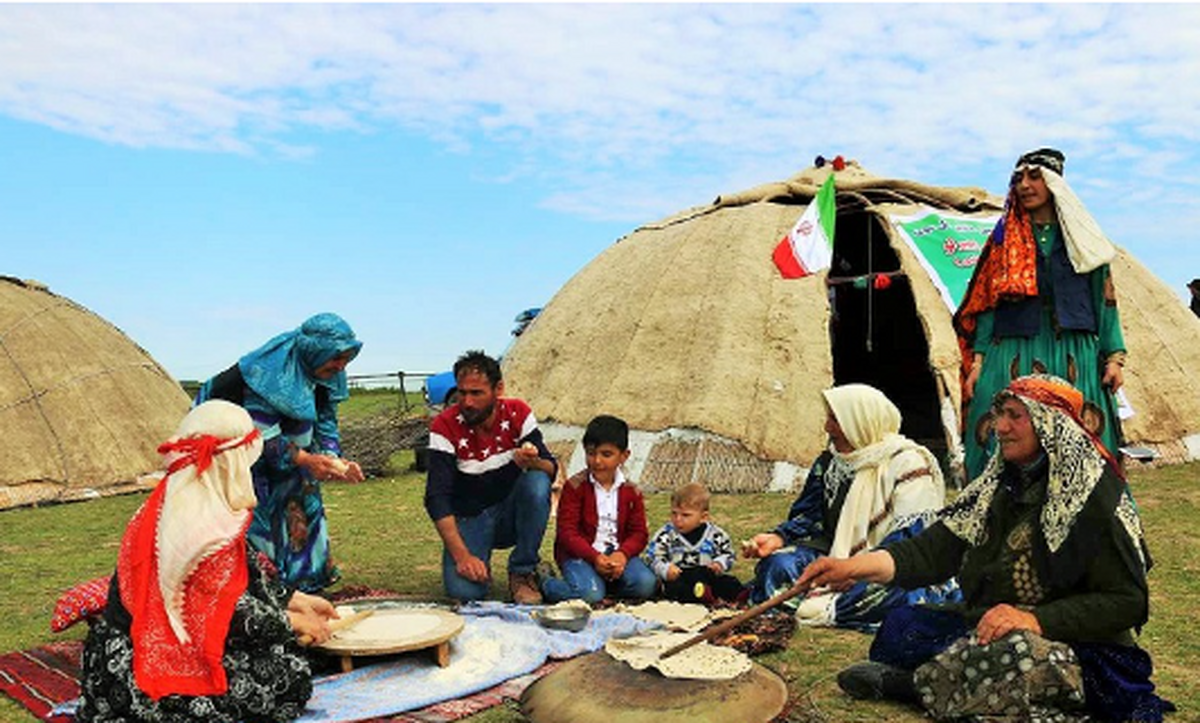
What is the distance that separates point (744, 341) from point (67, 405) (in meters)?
6.53

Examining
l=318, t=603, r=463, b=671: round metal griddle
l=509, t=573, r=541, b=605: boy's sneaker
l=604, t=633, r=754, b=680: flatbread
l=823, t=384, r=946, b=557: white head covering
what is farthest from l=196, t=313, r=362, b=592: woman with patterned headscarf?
l=823, t=384, r=946, b=557: white head covering

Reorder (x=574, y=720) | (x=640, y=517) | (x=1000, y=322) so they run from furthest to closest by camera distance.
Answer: (x=640, y=517) < (x=1000, y=322) < (x=574, y=720)

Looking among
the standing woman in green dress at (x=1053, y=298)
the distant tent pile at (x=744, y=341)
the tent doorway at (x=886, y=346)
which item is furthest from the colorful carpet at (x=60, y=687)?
the tent doorway at (x=886, y=346)

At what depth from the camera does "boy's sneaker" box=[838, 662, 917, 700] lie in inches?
120

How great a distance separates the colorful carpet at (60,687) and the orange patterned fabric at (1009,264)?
2.39 meters

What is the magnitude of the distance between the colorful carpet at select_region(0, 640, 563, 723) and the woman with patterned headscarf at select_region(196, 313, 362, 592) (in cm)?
91

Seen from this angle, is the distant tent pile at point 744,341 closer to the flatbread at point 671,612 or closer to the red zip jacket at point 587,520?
the red zip jacket at point 587,520

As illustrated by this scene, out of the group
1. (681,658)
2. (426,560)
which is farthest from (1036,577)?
(426,560)

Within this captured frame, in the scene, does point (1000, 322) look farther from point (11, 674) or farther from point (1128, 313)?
point (1128, 313)

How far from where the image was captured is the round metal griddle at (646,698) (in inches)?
98.1

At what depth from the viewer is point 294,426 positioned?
14.9 feet

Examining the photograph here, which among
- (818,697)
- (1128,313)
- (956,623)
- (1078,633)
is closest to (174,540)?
(818,697)

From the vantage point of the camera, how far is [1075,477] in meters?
2.69

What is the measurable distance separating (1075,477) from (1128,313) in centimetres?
768
